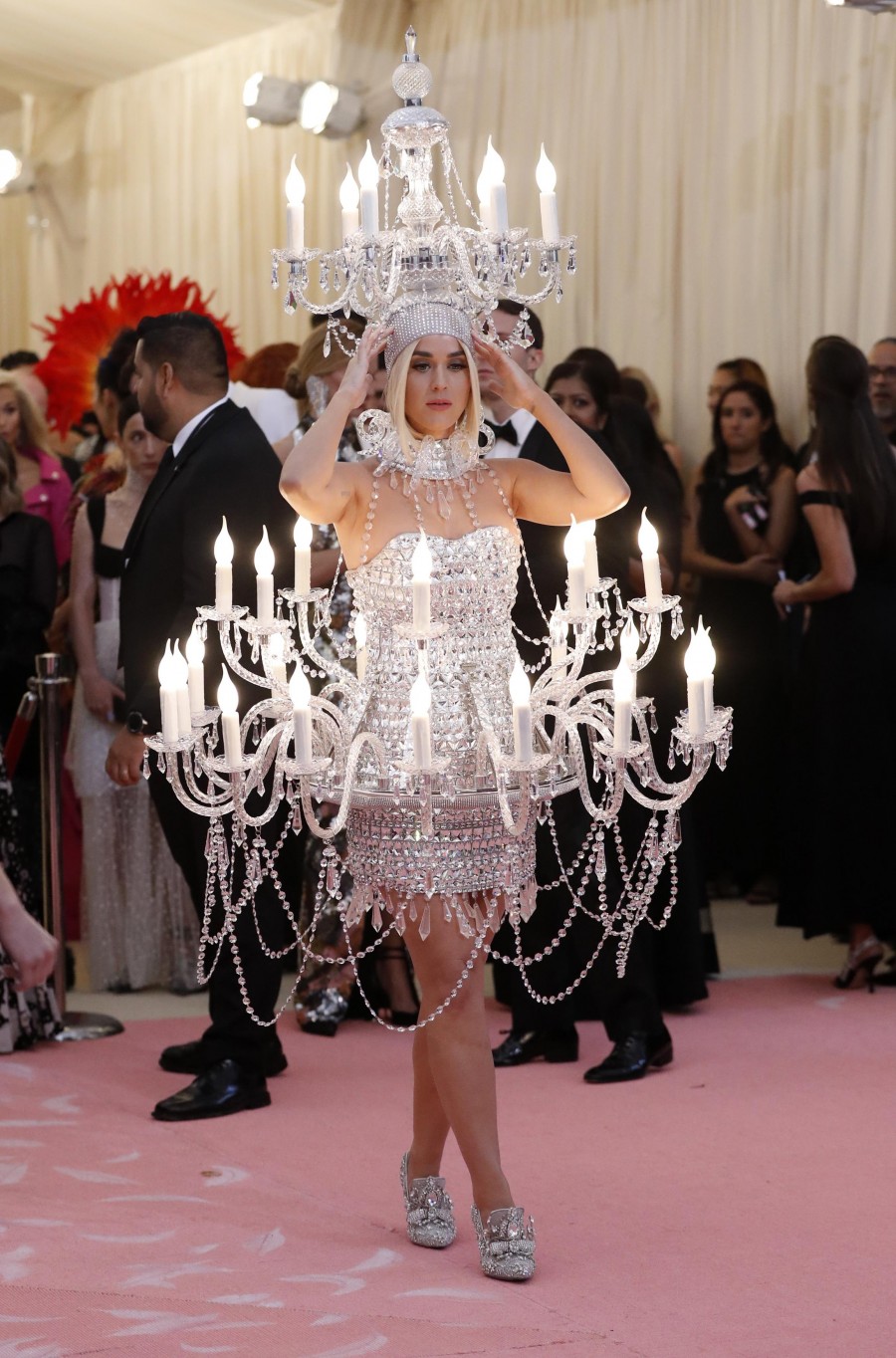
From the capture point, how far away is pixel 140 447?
542 centimetres

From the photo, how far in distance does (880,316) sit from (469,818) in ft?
13.4

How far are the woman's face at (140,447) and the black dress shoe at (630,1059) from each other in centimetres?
225

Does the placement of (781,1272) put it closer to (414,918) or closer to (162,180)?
(414,918)

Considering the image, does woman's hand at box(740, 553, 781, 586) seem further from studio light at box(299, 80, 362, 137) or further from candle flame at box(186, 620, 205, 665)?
candle flame at box(186, 620, 205, 665)

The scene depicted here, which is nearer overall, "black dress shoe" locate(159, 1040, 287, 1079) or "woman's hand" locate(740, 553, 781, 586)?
"black dress shoe" locate(159, 1040, 287, 1079)

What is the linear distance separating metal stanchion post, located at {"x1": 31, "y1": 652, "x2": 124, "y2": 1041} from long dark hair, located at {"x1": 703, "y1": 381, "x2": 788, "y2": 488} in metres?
2.70

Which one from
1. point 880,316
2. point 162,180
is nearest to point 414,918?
point 880,316

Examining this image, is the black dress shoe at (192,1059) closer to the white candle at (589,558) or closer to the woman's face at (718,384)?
the white candle at (589,558)

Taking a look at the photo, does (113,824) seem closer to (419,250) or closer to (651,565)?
(419,250)

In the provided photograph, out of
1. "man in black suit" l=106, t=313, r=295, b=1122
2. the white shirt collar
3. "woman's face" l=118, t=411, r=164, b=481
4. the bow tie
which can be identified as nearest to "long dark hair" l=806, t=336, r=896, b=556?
the bow tie

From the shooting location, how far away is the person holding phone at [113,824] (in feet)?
18.1

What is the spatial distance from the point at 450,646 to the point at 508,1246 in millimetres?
1000

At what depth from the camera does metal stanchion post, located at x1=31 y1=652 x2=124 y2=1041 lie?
5.07 meters

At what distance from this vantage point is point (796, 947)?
5.95m
